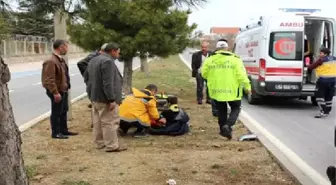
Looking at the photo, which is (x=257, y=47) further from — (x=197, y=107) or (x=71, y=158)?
(x=71, y=158)

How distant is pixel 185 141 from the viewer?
7426mm

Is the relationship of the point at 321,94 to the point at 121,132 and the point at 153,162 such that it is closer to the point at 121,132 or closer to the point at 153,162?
the point at 121,132

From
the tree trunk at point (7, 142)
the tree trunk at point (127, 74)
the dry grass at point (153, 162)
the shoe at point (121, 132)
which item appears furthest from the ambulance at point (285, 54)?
the tree trunk at point (7, 142)

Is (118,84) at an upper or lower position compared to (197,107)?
upper

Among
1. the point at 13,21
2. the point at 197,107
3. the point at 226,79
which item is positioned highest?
the point at 13,21

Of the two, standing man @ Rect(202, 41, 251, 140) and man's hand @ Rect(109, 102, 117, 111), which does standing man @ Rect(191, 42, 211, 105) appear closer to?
standing man @ Rect(202, 41, 251, 140)

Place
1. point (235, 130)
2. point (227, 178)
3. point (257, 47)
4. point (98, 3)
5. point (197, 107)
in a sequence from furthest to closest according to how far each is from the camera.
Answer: point (257, 47) → point (197, 107) → point (235, 130) → point (227, 178) → point (98, 3)

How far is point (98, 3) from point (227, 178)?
2.48 metres

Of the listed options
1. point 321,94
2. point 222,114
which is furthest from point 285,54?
Answer: point 222,114

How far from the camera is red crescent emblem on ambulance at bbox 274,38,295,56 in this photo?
39.1ft

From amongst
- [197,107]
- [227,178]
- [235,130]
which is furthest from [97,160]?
[197,107]

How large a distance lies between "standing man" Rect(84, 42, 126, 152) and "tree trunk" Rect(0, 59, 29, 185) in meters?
3.35

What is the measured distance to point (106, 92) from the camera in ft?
21.1

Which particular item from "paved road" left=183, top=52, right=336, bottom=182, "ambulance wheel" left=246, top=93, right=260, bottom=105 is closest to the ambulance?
"paved road" left=183, top=52, right=336, bottom=182
